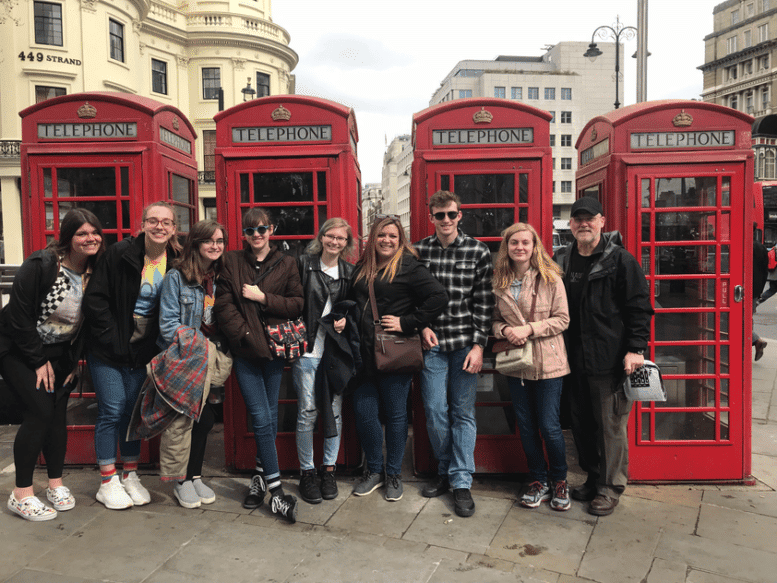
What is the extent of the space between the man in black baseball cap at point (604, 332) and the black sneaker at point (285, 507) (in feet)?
6.28

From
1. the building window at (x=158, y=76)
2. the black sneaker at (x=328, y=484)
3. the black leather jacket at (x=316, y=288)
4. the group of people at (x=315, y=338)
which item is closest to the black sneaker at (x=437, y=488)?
the group of people at (x=315, y=338)

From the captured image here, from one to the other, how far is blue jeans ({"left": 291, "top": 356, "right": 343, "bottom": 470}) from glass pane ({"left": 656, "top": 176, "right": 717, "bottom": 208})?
8.80ft

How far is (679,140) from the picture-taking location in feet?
13.9

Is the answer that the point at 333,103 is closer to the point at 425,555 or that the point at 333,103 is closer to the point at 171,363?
the point at 171,363

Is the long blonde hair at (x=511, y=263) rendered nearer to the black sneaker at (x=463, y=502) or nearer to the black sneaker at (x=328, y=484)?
the black sneaker at (x=463, y=502)

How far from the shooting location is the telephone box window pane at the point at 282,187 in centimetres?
447

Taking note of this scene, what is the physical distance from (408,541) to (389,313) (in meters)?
1.40

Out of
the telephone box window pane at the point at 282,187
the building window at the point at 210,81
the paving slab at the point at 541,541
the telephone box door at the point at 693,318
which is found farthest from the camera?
the building window at the point at 210,81

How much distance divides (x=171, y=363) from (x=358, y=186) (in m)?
2.23

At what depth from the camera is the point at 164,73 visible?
28.8m

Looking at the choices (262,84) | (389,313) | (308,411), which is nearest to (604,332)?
(389,313)

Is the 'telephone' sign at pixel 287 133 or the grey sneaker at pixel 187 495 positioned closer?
the grey sneaker at pixel 187 495

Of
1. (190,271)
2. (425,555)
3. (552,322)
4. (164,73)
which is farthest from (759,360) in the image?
(164,73)

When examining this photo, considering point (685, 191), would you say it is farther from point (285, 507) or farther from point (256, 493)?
point (256, 493)
